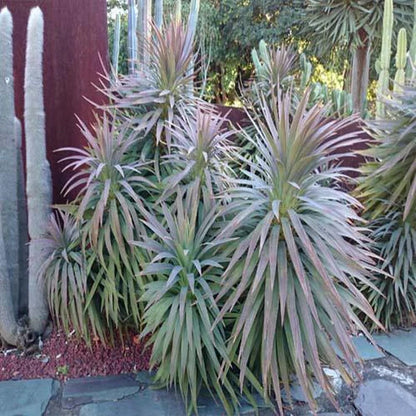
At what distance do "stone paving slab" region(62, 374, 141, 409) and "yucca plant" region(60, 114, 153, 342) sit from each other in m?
0.32

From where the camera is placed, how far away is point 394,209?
9.93 feet

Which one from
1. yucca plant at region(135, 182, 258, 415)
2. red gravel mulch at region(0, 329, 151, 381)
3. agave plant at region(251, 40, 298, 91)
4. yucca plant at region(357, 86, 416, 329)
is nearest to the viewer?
yucca plant at region(135, 182, 258, 415)

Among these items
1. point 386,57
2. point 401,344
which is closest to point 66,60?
point 401,344

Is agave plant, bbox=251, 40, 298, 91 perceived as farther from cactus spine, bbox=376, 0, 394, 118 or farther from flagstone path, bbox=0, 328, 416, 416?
flagstone path, bbox=0, 328, 416, 416

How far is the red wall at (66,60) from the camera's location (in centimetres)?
286

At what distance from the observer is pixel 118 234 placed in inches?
89.6

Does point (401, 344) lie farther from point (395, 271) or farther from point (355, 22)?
point (355, 22)

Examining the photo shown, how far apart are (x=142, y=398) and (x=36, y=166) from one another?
1.49m

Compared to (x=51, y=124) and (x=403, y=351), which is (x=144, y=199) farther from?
(x=403, y=351)

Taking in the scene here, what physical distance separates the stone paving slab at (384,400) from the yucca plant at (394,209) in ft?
2.01

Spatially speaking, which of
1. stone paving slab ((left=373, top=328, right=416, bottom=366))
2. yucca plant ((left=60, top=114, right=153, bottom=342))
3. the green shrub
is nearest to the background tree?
stone paving slab ((left=373, top=328, right=416, bottom=366))

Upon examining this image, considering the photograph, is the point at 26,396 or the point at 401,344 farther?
the point at 401,344

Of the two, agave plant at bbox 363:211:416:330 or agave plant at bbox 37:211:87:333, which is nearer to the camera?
agave plant at bbox 37:211:87:333

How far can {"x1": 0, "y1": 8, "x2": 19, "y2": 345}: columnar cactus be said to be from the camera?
8.23 feet
